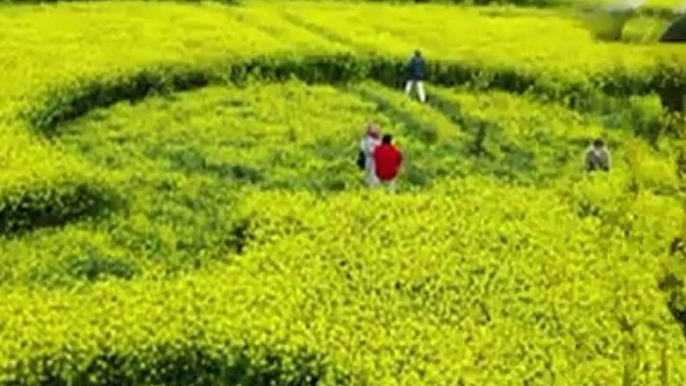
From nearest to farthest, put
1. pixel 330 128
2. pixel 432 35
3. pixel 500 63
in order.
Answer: pixel 330 128, pixel 500 63, pixel 432 35

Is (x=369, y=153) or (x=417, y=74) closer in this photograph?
(x=369, y=153)

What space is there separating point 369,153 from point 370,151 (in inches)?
1.7

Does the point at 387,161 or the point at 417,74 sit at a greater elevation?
the point at 387,161

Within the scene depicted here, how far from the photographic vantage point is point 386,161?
65.3 feet

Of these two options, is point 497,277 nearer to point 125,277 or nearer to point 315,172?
point 125,277

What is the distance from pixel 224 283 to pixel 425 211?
3.65 meters

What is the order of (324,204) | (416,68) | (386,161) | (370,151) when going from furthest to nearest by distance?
(416,68), (370,151), (386,161), (324,204)

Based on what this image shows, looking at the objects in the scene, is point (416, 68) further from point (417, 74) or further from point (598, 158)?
point (598, 158)

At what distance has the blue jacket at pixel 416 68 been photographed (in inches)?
997

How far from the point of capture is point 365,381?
12.9 meters

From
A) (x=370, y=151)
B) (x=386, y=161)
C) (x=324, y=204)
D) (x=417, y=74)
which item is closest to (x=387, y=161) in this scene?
(x=386, y=161)

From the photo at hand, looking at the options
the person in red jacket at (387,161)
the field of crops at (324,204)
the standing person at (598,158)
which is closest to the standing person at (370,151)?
the person in red jacket at (387,161)

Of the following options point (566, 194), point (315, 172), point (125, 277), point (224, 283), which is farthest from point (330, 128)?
point (224, 283)

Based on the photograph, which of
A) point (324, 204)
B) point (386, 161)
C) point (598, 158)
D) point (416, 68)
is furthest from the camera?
point (416, 68)
